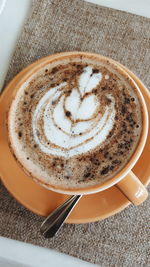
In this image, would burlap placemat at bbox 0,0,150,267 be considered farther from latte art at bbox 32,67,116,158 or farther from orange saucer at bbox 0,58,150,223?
latte art at bbox 32,67,116,158

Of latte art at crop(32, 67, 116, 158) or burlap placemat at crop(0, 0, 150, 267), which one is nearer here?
latte art at crop(32, 67, 116, 158)

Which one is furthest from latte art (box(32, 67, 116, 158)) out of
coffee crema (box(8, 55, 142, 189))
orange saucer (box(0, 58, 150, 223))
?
orange saucer (box(0, 58, 150, 223))

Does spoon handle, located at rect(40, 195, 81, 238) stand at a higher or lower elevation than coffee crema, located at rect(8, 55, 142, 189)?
lower

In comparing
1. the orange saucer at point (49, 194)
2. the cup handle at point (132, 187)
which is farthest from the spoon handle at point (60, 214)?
the cup handle at point (132, 187)

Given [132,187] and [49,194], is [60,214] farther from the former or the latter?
[132,187]

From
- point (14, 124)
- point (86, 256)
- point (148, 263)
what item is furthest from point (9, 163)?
point (148, 263)

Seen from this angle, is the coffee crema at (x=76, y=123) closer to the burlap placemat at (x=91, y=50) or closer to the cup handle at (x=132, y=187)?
the cup handle at (x=132, y=187)

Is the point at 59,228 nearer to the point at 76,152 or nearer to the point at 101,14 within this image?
the point at 76,152

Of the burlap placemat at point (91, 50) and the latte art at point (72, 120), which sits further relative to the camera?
the burlap placemat at point (91, 50)

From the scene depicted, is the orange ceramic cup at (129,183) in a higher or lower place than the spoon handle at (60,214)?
higher
